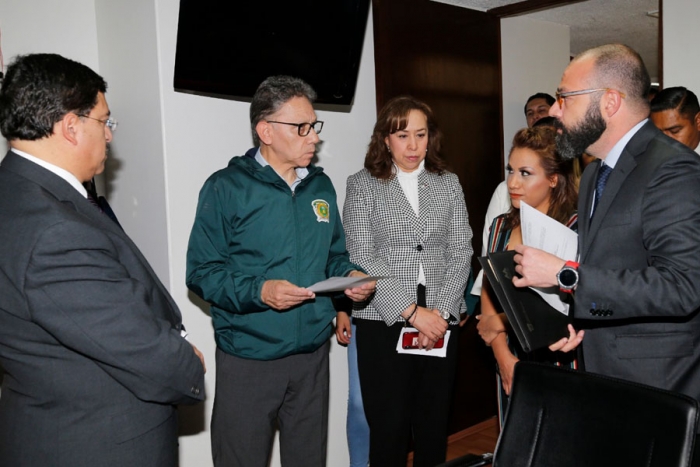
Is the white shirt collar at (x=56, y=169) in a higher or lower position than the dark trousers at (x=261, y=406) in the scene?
higher

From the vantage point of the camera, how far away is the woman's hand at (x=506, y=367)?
2.37 m

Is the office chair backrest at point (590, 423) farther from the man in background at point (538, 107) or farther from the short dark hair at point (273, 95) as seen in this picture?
the man in background at point (538, 107)

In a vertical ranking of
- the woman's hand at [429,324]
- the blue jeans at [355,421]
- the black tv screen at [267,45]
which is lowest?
the blue jeans at [355,421]

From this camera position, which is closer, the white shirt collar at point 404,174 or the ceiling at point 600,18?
the white shirt collar at point 404,174

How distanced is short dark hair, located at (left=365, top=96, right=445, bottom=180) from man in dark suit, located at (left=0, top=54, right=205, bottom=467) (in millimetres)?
1377

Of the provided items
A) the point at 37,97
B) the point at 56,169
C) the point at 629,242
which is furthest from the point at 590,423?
the point at 37,97

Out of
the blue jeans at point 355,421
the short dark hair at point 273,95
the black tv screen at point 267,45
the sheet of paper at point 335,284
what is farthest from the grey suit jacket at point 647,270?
the black tv screen at point 267,45

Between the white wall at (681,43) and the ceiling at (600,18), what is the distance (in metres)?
0.73

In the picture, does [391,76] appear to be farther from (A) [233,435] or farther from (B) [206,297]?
(A) [233,435]

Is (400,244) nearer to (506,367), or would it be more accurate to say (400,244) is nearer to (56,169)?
(506,367)

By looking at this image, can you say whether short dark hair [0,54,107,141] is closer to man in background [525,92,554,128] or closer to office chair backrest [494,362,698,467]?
office chair backrest [494,362,698,467]

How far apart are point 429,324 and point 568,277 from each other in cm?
98

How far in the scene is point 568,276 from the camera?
168 cm

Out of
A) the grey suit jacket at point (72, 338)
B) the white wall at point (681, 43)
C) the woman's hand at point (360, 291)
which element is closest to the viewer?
the grey suit jacket at point (72, 338)
